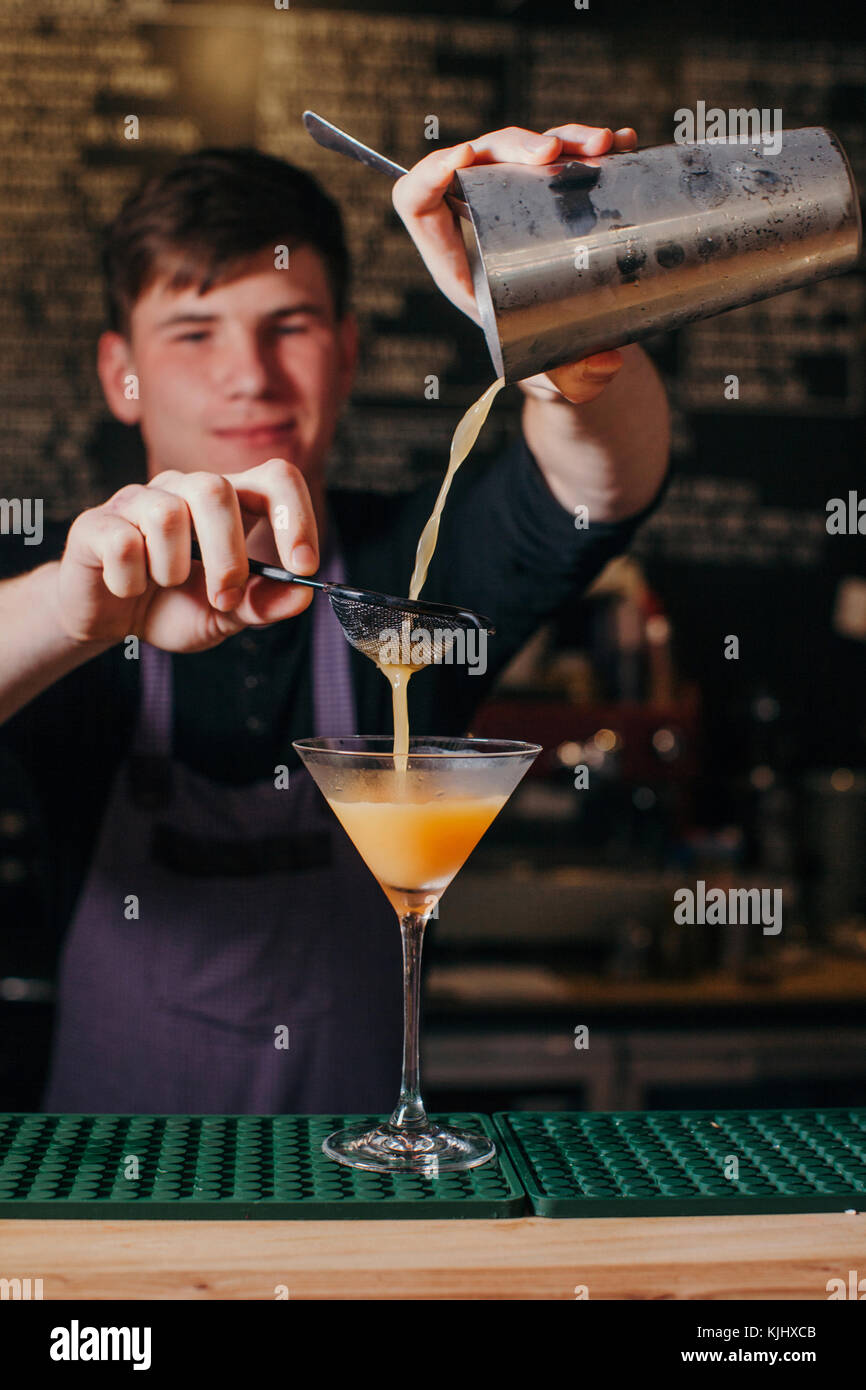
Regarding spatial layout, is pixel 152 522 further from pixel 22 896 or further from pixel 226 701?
pixel 22 896

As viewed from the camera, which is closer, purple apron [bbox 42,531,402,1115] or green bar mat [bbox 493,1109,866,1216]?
green bar mat [bbox 493,1109,866,1216]

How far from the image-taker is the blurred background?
305 centimetres

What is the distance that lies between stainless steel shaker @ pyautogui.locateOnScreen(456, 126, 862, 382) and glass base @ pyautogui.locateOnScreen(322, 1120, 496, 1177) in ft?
2.43

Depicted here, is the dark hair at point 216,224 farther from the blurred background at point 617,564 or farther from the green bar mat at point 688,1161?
the green bar mat at point 688,1161

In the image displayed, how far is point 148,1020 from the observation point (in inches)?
87.2

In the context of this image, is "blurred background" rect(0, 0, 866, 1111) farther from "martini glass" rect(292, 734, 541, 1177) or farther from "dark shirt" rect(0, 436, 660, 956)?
"martini glass" rect(292, 734, 541, 1177)

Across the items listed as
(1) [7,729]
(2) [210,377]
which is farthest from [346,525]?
(1) [7,729]

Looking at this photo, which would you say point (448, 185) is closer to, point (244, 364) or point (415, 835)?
point (415, 835)

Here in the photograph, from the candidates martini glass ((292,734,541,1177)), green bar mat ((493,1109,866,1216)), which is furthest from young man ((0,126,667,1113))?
green bar mat ((493,1109,866,1216))

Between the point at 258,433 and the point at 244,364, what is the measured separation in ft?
0.41

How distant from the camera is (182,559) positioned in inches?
51.2

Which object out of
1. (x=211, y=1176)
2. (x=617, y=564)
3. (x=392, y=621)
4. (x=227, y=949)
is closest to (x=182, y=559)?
(x=392, y=621)

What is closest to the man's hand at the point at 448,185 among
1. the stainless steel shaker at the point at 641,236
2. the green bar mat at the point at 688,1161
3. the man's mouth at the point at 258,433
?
the stainless steel shaker at the point at 641,236

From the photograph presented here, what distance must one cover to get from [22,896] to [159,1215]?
2399 mm
